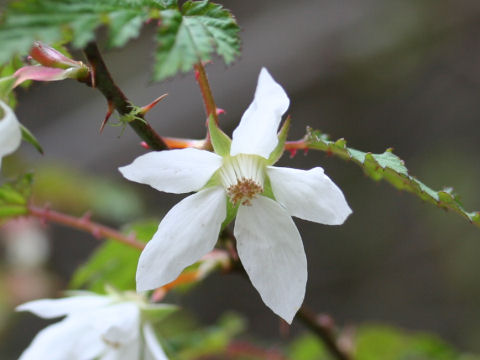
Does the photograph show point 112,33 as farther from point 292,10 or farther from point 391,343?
point 292,10

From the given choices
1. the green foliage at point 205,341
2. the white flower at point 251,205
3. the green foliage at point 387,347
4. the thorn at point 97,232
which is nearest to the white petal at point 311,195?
the white flower at point 251,205

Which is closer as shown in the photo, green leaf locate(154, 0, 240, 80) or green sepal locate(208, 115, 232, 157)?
green leaf locate(154, 0, 240, 80)

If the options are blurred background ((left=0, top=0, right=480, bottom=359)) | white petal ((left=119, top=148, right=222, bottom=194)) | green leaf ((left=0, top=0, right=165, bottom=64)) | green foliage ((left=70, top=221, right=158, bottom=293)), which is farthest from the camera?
blurred background ((left=0, top=0, right=480, bottom=359))

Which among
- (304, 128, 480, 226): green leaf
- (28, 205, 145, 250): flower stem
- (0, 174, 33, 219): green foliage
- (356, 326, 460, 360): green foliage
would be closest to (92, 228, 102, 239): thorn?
(28, 205, 145, 250): flower stem

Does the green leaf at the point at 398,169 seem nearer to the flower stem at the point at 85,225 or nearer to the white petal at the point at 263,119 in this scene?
the white petal at the point at 263,119

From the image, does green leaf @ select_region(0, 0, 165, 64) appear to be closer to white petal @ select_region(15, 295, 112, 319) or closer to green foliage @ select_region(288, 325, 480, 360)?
white petal @ select_region(15, 295, 112, 319)

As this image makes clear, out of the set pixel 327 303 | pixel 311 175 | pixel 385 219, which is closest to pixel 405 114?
pixel 385 219
